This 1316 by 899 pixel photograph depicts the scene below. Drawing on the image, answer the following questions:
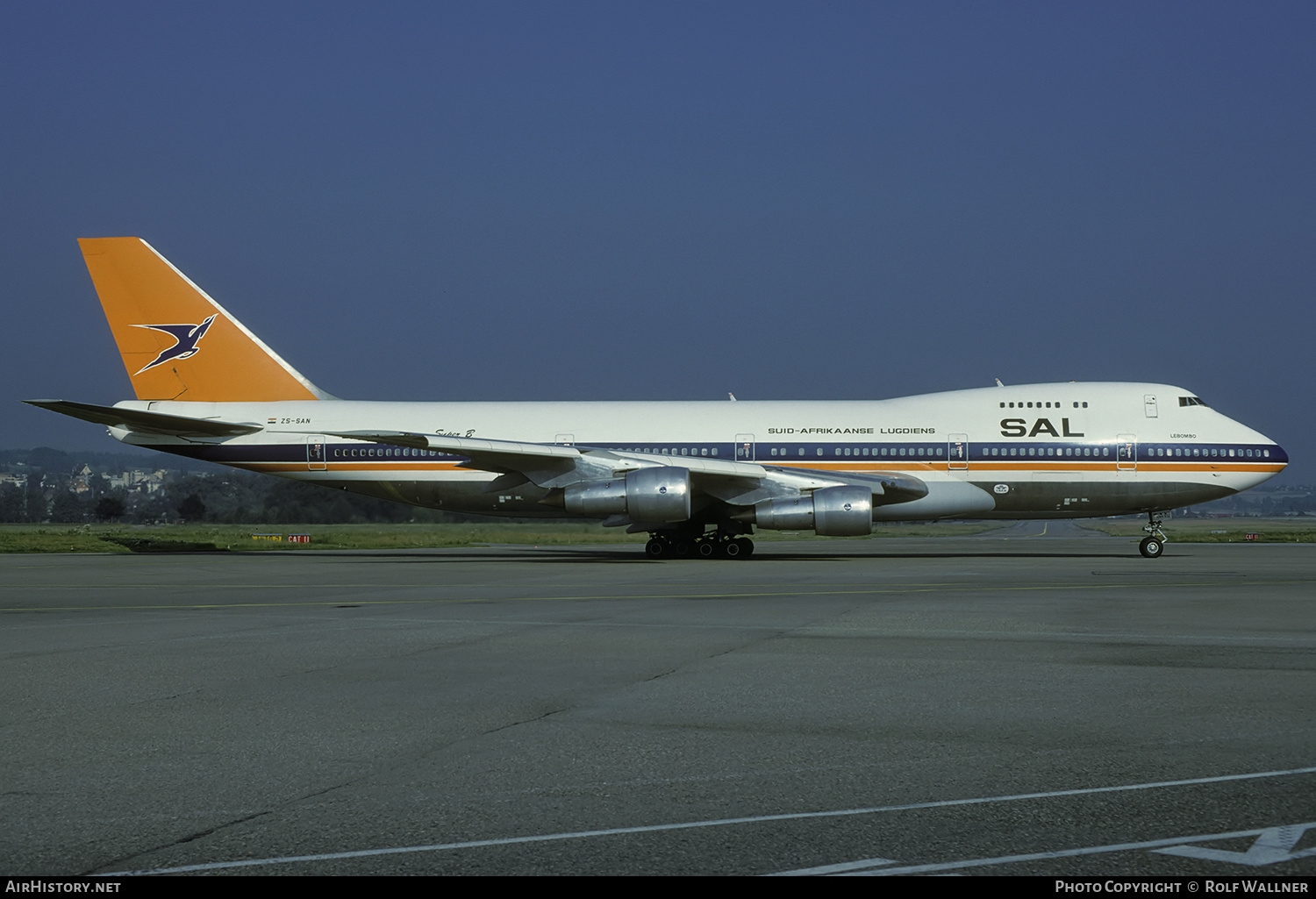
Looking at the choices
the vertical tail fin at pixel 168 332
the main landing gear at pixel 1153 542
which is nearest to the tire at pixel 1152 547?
the main landing gear at pixel 1153 542

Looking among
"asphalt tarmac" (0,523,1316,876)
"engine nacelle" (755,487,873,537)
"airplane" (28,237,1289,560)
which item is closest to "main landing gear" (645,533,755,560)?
"airplane" (28,237,1289,560)

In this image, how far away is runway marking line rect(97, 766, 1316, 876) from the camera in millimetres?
4336

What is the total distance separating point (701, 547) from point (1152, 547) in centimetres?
1178

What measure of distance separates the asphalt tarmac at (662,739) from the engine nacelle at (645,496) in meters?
11.5

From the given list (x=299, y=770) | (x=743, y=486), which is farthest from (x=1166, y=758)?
(x=743, y=486)

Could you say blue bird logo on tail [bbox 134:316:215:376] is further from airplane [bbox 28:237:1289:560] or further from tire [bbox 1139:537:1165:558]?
tire [bbox 1139:537:1165:558]

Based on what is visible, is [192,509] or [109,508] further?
[109,508]

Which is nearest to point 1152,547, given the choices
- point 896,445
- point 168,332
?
point 896,445

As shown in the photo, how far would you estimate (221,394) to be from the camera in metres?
31.9

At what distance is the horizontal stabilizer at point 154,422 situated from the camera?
2853 cm

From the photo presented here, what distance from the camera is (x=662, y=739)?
669 centimetres

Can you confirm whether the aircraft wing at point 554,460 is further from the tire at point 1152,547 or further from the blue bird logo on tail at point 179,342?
the tire at point 1152,547

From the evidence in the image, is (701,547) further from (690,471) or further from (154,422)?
(154,422)

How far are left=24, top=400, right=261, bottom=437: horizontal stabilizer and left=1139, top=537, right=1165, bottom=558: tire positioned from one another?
78.1ft
